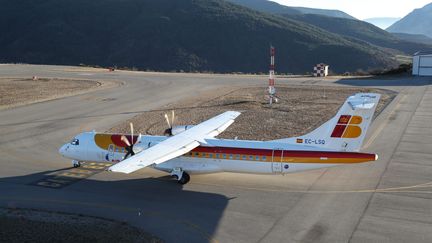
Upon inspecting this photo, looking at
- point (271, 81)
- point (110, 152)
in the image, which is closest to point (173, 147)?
point (110, 152)

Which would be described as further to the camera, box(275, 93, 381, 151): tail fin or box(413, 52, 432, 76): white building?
box(413, 52, 432, 76): white building

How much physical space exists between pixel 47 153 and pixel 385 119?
33.6 metres

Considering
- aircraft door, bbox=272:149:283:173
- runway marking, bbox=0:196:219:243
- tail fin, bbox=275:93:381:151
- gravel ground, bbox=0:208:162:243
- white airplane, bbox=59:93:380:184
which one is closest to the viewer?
gravel ground, bbox=0:208:162:243

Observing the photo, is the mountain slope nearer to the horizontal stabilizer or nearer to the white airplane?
the white airplane

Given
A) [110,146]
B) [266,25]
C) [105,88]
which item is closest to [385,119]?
[110,146]

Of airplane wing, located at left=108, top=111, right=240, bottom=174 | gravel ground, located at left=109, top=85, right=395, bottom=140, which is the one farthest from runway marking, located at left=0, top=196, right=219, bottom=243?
gravel ground, located at left=109, top=85, right=395, bottom=140

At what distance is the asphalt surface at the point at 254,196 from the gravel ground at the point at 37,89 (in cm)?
1826

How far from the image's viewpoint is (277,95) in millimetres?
60406

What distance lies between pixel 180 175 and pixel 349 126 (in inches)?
416

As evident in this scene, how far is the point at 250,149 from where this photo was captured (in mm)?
25016

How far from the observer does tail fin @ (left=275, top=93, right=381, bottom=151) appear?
2292 cm

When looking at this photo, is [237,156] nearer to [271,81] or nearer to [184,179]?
[184,179]

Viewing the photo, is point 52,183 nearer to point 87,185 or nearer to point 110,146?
point 87,185

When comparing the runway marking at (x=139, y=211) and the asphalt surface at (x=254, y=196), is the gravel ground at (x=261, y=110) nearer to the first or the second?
the asphalt surface at (x=254, y=196)
